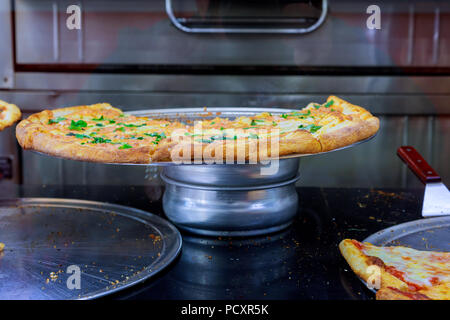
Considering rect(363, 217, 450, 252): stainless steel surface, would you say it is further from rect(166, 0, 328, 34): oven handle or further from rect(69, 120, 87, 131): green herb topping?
rect(166, 0, 328, 34): oven handle

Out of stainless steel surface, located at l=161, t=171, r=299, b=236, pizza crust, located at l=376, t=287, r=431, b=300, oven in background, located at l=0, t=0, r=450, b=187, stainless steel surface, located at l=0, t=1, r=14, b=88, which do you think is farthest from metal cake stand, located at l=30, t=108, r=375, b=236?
stainless steel surface, located at l=0, t=1, r=14, b=88

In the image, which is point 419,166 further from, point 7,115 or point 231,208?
point 7,115

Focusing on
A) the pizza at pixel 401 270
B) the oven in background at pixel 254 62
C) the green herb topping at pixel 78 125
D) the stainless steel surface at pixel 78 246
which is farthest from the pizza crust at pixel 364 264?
the oven in background at pixel 254 62

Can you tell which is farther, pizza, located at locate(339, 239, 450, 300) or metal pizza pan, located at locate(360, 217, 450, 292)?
metal pizza pan, located at locate(360, 217, 450, 292)

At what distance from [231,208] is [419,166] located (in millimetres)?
422

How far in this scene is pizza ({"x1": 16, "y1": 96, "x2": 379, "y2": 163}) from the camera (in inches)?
33.9

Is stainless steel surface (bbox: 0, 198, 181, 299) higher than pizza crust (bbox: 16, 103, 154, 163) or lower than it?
lower

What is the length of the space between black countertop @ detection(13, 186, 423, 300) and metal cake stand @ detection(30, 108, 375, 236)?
3 centimetres

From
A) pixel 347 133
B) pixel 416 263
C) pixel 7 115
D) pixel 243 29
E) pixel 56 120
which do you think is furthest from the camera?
pixel 243 29

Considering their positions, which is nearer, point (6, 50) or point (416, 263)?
point (416, 263)

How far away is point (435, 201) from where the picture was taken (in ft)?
3.03

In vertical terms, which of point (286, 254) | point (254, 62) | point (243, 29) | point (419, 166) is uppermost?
point (243, 29)

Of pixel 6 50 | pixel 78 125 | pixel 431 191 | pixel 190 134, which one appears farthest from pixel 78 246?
pixel 6 50

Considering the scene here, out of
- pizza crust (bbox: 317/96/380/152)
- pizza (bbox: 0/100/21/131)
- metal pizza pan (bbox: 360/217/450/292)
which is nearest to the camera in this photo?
metal pizza pan (bbox: 360/217/450/292)
